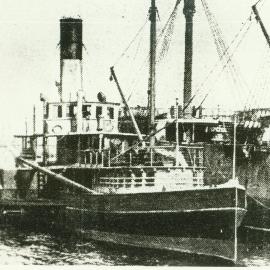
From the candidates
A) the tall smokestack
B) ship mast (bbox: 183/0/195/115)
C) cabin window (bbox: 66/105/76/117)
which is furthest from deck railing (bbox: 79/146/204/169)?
ship mast (bbox: 183/0/195/115)

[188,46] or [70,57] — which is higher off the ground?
[188,46]

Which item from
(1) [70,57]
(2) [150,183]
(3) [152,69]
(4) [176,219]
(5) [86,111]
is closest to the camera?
(4) [176,219]

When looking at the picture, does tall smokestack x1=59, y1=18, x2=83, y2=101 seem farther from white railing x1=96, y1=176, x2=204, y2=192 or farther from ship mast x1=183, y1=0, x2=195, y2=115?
ship mast x1=183, y1=0, x2=195, y2=115

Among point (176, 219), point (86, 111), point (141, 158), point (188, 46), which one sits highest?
point (188, 46)

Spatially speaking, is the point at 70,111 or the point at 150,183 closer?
the point at 150,183

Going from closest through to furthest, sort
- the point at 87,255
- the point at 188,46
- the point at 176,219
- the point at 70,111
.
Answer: the point at 87,255 < the point at 176,219 < the point at 70,111 < the point at 188,46

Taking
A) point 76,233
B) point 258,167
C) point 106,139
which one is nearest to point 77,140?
point 106,139

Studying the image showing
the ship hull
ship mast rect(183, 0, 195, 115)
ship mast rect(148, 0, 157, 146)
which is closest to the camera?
the ship hull

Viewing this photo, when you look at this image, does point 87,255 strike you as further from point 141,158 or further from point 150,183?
point 141,158

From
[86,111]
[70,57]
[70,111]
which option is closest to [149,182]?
[86,111]
